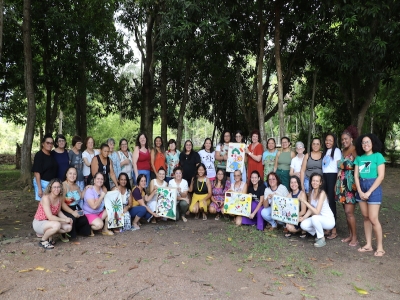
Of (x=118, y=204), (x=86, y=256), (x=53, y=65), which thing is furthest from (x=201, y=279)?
(x=53, y=65)

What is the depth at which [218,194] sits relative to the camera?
7.23 m

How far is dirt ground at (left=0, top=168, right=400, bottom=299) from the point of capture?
3.94m

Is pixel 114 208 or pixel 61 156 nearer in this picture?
pixel 114 208

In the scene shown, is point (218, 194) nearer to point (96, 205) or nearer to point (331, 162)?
point (331, 162)

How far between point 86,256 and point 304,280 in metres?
2.95

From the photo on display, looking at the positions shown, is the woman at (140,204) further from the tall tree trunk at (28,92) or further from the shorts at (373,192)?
the tall tree trunk at (28,92)

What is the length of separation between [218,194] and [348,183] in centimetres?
259

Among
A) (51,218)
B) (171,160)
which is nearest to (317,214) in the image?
(171,160)

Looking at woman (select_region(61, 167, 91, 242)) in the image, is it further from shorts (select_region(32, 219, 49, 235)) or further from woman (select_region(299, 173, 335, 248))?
woman (select_region(299, 173, 335, 248))

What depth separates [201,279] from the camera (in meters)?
4.27

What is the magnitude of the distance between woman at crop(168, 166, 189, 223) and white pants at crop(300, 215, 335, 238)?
2383mm

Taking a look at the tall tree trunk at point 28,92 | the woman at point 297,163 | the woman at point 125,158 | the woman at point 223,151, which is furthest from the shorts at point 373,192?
the tall tree trunk at point 28,92

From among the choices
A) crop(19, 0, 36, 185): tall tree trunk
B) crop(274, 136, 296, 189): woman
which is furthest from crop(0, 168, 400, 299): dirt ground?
crop(19, 0, 36, 185): tall tree trunk

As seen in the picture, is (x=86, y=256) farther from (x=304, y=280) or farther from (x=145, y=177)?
(x=304, y=280)
